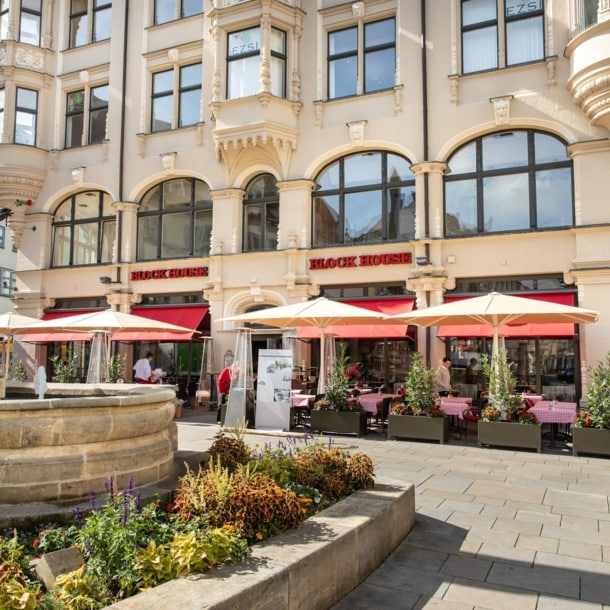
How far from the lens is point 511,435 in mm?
10805

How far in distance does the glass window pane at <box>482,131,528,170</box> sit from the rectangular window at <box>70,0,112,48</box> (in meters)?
14.9

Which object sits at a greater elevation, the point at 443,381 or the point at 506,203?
the point at 506,203

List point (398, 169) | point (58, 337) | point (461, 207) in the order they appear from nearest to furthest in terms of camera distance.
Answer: point (461, 207) → point (398, 169) → point (58, 337)

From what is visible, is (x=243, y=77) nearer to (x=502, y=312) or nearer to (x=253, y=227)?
(x=253, y=227)

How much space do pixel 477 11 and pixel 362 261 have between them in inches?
305

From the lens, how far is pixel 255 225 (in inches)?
757

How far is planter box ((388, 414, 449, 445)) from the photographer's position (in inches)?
452

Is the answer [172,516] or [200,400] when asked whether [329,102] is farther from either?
[172,516]

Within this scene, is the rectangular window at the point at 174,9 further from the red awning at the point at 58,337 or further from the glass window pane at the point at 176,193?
→ the red awning at the point at 58,337

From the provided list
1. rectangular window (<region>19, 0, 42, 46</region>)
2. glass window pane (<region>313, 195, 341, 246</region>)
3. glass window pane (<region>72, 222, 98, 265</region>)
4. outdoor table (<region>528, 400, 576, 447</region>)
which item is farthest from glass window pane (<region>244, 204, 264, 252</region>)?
rectangular window (<region>19, 0, 42, 46</region>)

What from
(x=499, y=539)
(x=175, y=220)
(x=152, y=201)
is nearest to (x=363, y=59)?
(x=175, y=220)

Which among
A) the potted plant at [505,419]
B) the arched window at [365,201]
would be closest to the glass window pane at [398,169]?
the arched window at [365,201]

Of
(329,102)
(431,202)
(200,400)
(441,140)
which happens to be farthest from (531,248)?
(200,400)

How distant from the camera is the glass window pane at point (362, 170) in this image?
17797 millimetres
